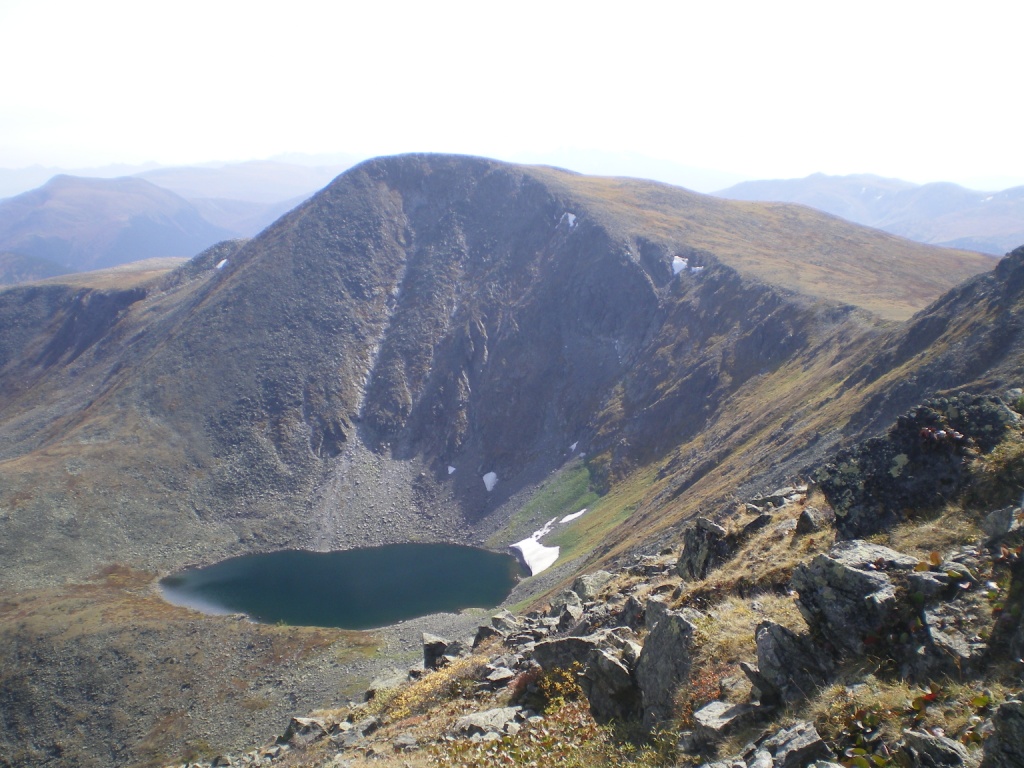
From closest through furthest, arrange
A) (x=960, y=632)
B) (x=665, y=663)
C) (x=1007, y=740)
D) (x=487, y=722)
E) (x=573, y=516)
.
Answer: (x=1007, y=740)
(x=960, y=632)
(x=665, y=663)
(x=487, y=722)
(x=573, y=516)

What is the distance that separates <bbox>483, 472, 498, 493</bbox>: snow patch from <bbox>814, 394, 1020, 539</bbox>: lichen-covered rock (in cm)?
8830

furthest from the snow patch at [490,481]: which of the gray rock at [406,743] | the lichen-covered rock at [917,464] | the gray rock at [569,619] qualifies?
the lichen-covered rock at [917,464]

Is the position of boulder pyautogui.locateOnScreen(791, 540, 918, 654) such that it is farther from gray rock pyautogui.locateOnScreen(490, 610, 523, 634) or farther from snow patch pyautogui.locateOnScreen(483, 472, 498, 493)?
snow patch pyautogui.locateOnScreen(483, 472, 498, 493)

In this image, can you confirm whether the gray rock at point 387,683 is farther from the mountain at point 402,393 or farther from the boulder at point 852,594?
the mountain at point 402,393

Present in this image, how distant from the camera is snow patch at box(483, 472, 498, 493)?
101938 mm

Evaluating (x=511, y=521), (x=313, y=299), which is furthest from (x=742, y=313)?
(x=313, y=299)

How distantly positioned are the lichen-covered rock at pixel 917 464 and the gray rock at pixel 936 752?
6.96m

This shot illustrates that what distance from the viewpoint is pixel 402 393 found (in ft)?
378

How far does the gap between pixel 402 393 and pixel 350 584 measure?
42.3 meters

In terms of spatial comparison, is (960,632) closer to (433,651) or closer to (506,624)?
(506,624)

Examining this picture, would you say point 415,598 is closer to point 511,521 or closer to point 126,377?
point 511,521

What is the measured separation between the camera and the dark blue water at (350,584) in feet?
236

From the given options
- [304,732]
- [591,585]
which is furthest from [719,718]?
[304,732]

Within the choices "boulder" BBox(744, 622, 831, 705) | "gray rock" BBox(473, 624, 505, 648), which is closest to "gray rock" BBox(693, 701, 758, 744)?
"boulder" BBox(744, 622, 831, 705)
